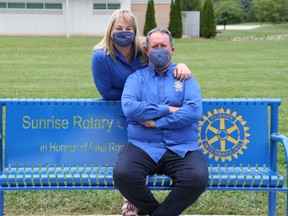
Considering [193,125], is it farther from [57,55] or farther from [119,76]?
[57,55]

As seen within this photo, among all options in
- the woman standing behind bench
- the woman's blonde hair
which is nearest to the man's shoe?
the woman standing behind bench

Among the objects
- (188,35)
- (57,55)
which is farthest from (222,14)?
(57,55)

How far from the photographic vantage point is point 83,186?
13.3 ft

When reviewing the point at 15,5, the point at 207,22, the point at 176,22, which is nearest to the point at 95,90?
the point at 176,22

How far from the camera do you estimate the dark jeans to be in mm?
3746

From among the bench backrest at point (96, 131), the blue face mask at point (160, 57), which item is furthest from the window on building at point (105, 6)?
the blue face mask at point (160, 57)

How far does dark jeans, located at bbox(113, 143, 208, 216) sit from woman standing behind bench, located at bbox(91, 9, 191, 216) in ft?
1.52

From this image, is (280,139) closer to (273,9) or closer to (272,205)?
(272,205)

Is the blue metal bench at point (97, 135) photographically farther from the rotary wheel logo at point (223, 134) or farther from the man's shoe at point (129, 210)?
the man's shoe at point (129, 210)

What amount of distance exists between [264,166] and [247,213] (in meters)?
0.43

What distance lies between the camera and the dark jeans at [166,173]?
375 cm

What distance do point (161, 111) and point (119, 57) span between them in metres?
0.63

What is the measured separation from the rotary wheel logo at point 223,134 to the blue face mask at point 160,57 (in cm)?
64

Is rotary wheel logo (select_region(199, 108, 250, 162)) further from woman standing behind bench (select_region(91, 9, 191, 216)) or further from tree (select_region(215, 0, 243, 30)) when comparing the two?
tree (select_region(215, 0, 243, 30))
